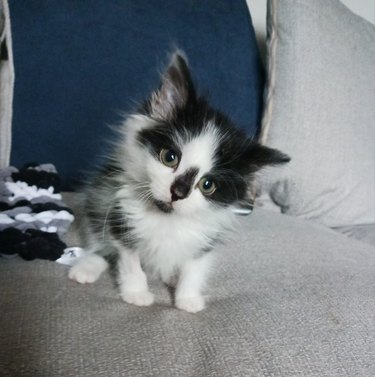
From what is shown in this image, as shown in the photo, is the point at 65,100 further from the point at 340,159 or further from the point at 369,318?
the point at 369,318

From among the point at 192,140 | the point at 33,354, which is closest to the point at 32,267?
the point at 33,354

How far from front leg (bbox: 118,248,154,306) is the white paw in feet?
0.19

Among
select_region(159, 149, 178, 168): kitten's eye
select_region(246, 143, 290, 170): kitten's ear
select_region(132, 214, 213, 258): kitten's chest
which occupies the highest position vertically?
select_region(246, 143, 290, 170): kitten's ear

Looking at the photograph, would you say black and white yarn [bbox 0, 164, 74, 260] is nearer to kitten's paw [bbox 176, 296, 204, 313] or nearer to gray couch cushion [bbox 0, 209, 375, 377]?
gray couch cushion [bbox 0, 209, 375, 377]

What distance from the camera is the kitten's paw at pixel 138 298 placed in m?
0.84

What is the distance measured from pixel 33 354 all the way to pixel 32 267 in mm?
326

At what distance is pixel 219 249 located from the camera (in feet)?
3.55

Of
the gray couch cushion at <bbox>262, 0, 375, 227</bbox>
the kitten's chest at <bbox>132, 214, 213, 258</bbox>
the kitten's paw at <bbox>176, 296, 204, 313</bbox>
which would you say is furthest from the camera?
the gray couch cushion at <bbox>262, 0, 375, 227</bbox>

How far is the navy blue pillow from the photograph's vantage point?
4.20 ft

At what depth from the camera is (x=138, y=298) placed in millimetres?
848

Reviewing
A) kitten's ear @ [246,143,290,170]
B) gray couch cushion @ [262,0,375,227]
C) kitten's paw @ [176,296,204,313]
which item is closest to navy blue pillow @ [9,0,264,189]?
gray couch cushion @ [262,0,375,227]

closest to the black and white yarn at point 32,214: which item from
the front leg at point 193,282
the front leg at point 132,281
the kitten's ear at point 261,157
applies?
the front leg at point 132,281

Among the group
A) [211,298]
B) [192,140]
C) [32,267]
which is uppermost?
[192,140]

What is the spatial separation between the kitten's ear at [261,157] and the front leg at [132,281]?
0.35 meters
